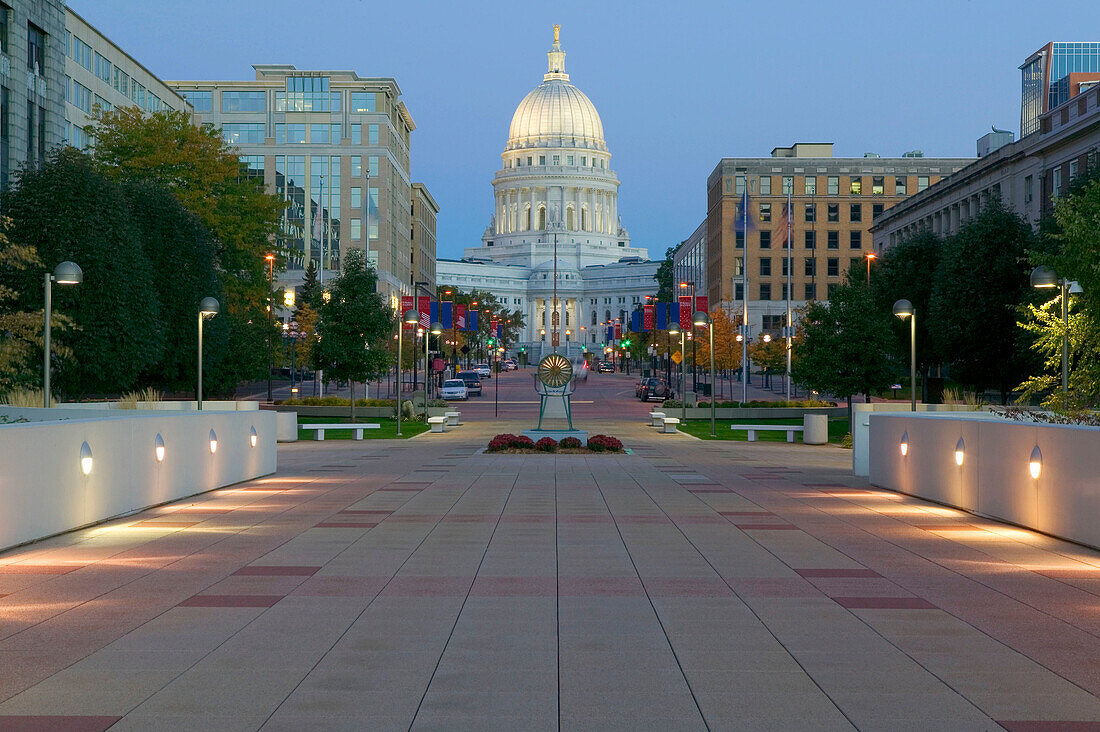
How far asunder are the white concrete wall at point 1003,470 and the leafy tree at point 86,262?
88.0 feet

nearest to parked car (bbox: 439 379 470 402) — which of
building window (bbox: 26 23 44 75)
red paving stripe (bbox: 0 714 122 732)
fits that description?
building window (bbox: 26 23 44 75)

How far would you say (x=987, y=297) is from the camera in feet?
180

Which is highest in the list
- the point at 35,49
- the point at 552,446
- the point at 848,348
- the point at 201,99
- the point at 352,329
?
the point at 201,99

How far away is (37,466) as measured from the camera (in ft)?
50.5

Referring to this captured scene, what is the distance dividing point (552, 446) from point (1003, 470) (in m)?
18.5

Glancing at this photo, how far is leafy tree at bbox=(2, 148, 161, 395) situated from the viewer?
1607 inches

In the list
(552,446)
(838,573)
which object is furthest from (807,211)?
(838,573)

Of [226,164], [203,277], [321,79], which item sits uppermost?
[321,79]

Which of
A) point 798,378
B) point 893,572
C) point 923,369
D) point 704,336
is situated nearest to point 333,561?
point 893,572

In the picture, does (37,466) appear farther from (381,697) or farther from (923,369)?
(923,369)

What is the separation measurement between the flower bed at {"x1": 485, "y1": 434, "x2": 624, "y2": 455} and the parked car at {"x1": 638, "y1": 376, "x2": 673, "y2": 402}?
4518cm

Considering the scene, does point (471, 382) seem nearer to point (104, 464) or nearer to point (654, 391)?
point (654, 391)

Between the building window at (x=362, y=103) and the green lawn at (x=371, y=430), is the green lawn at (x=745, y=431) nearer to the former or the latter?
the green lawn at (x=371, y=430)

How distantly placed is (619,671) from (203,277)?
144 feet
